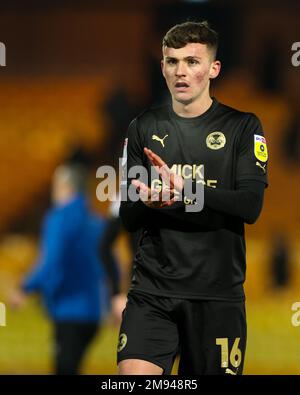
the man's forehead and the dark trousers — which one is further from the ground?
the man's forehead

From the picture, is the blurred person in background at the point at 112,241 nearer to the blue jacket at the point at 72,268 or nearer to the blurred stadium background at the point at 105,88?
the blue jacket at the point at 72,268

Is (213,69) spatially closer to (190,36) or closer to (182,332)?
(190,36)

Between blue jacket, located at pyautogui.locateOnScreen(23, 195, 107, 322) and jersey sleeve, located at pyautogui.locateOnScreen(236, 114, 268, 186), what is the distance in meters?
3.48

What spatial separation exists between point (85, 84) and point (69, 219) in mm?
7632

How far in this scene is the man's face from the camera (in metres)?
4.37

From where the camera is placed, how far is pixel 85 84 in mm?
15156

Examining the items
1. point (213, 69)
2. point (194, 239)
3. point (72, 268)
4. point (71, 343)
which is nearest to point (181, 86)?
point (213, 69)

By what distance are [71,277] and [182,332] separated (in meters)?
3.59

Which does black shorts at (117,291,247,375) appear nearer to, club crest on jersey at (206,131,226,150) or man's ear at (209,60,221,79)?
club crest on jersey at (206,131,226,150)

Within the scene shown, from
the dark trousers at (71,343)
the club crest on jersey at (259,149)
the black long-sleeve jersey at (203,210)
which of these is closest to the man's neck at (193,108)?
the black long-sleeve jersey at (203,210)

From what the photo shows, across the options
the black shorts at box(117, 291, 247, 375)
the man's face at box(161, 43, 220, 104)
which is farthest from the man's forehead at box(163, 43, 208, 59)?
the black shorts at box(117, 291, 247, 375)

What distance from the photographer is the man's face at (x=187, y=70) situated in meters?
4.37
